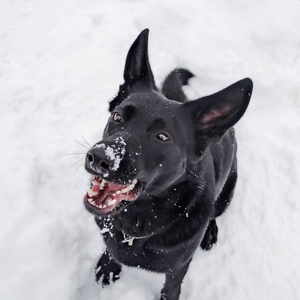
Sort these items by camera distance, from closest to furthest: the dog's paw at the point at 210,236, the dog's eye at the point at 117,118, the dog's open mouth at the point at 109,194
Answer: the dog's open mouth at the point at 109,194
the dog's eye at the point at 117,118
the dog's paw at the point at 210,236

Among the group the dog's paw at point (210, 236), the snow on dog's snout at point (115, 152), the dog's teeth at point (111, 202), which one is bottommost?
the dog's paw at point (210, 236)

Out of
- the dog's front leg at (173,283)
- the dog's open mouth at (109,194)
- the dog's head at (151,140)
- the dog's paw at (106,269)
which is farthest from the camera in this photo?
the dog's paw at (106,269)

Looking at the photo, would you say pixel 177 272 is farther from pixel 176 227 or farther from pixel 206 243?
pixel 206 243

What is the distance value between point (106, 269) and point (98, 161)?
1749 millimetres

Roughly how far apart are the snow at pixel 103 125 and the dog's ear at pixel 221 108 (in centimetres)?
94

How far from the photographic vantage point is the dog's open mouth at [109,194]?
2.10 m

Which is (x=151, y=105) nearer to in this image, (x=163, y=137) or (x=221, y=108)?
(x=163, y=137)

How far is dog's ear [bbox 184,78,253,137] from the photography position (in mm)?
1976

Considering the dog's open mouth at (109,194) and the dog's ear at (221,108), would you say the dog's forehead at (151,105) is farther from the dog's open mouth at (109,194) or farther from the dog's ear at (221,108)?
the dog's open mouth at (109,194)

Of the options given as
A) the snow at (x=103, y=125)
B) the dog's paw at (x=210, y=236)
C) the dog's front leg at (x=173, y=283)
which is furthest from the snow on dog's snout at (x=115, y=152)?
the dog's paw at (x=210, y=236)

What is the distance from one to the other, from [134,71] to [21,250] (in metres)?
1.94

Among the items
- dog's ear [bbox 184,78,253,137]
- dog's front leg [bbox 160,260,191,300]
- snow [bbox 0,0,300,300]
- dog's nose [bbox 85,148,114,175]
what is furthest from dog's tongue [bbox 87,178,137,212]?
dog's front leg [bbox 160,260,191,300]

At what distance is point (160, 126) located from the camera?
2123mm

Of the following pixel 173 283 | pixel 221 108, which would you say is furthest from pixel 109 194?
pixel 173 283
